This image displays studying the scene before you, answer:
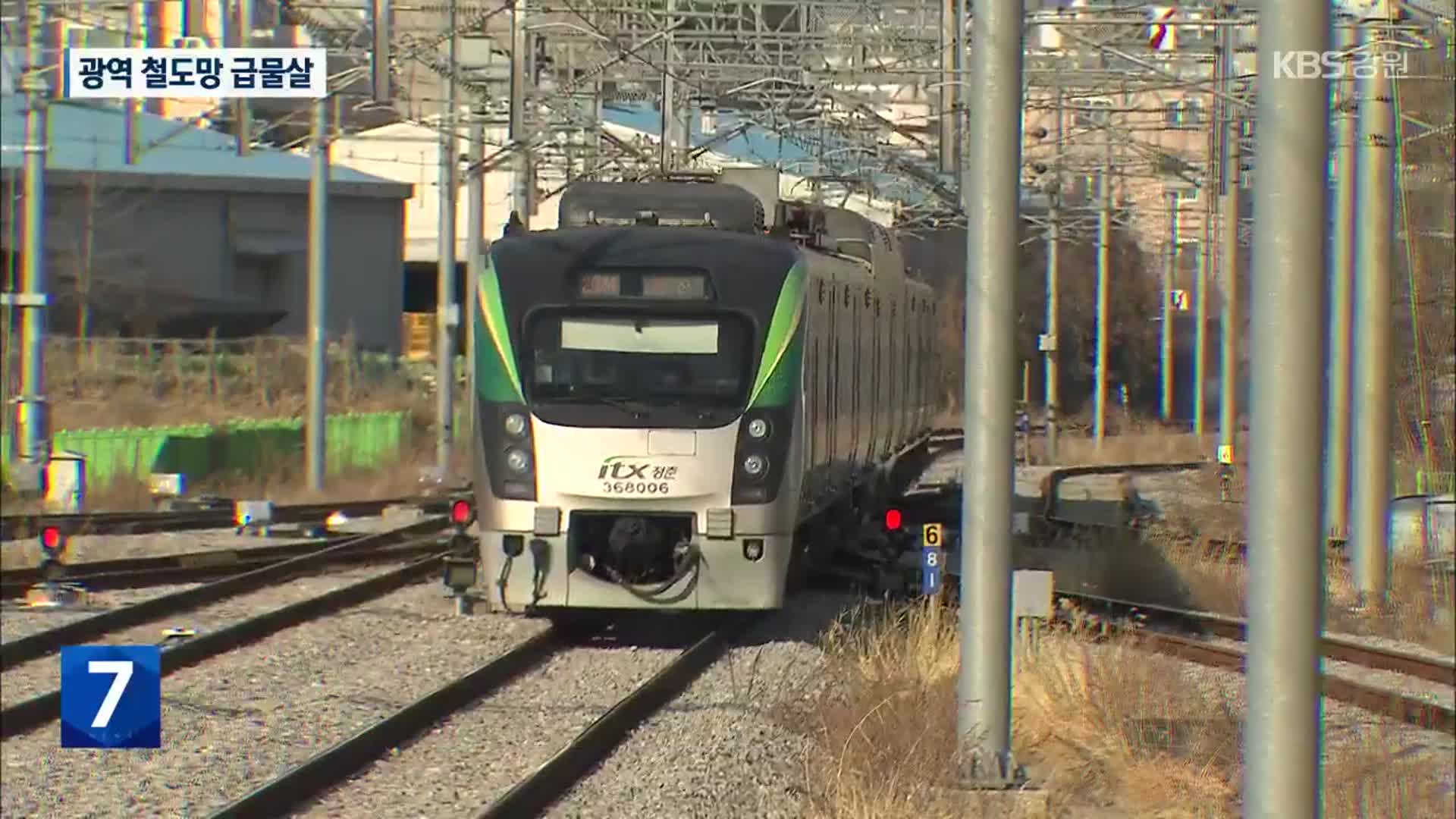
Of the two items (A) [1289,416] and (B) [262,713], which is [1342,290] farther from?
(A) [1289,416]

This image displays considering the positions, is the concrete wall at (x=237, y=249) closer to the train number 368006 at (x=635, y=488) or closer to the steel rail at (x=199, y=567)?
the steel rail at (x=199, y=567)

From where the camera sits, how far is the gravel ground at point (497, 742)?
10227 millimetres

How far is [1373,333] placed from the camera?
19.5 meters

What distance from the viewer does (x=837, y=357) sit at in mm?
17391

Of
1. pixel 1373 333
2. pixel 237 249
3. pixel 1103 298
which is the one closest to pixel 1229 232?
pixel 1373 333

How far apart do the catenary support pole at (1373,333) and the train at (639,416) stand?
612 centimetres

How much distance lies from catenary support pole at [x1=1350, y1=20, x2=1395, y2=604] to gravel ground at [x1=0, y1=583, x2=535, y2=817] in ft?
24.9

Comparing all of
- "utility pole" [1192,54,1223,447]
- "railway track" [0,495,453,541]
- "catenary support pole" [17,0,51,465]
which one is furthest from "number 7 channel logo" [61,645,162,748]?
"catenary support pole" [17,0,51,465]

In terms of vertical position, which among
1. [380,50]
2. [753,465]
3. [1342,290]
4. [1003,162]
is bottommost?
[753,465]

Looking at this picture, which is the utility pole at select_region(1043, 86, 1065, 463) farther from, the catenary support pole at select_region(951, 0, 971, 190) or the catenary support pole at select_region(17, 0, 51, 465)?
the catenary support pole at select_region(17, 0, 51, 465)

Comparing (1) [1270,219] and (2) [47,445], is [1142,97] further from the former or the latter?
(1) [1270,219]

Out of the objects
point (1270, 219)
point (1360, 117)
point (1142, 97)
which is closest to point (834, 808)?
point (1270, 219)
